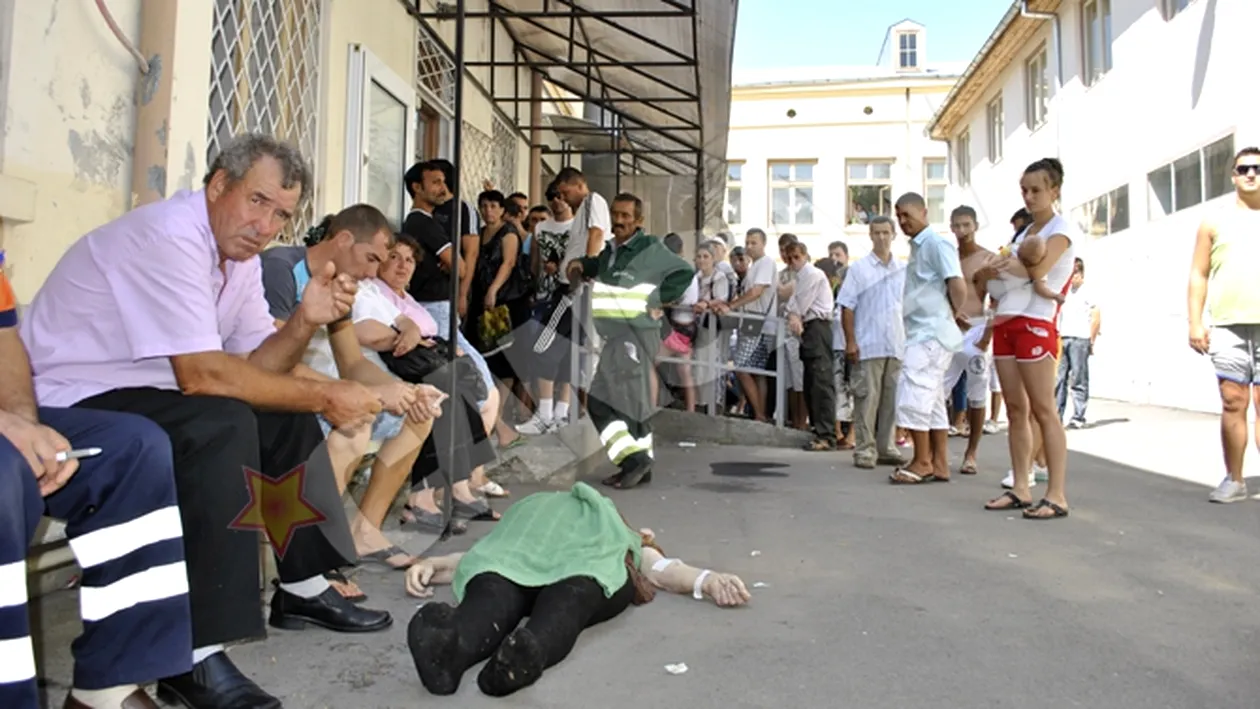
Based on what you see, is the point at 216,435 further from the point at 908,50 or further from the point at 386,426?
the point at 908,50

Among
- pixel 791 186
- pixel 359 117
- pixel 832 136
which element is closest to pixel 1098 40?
pixel 359 117

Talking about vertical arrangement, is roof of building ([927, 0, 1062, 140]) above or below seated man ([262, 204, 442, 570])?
above

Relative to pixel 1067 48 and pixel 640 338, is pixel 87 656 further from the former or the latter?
pixel 1067 48

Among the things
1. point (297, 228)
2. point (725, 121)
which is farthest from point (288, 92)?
point (725, 121)

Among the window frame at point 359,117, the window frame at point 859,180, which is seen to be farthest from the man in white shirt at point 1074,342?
→ the window frame at point 859,180

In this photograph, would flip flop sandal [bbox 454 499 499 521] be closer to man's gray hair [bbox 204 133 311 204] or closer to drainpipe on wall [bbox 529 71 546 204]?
man's gray hair [bbox 204 133 311 204]

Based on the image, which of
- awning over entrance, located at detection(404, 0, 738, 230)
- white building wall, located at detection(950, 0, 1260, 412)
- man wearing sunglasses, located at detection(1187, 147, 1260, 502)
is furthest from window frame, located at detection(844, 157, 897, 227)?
man wearing sunglasses, located at detection(1187, 147, 1260, 502)

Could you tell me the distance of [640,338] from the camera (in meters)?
5.82

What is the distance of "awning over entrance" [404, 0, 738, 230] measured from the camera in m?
7.89

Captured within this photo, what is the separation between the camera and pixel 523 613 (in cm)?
266

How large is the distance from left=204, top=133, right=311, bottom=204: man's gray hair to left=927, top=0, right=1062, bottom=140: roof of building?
16.3 metres

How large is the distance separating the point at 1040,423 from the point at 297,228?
4433 mm

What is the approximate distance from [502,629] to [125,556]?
955mm

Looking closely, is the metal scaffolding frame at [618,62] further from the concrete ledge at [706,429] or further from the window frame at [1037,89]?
the window frame at [1037,89]
